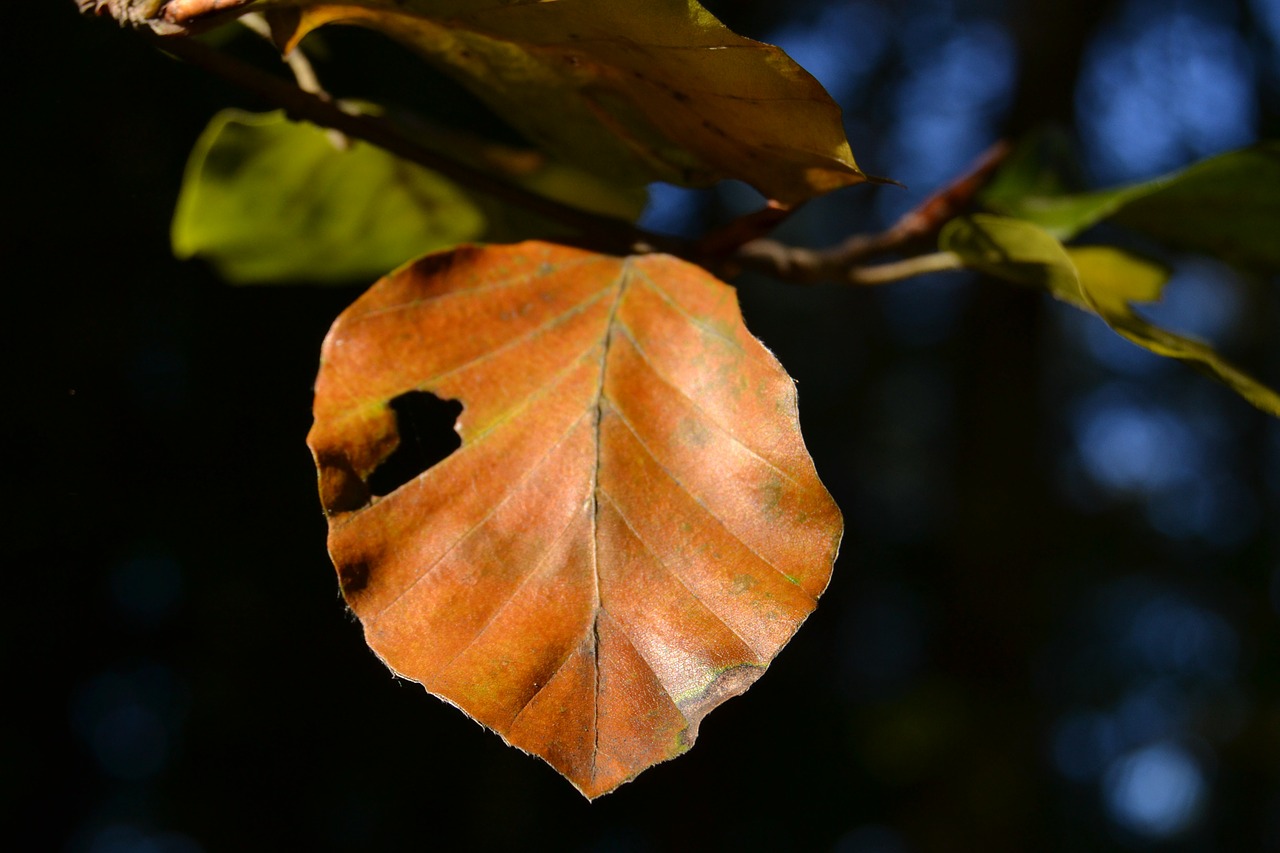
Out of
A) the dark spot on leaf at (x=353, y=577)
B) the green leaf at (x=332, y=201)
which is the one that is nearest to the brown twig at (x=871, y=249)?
the green leaf at (x=332, y=201)

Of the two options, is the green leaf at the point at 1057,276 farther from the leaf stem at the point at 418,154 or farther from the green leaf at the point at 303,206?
the green leaf at the point at 303,206

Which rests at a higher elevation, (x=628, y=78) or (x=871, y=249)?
(x=628, y=78)

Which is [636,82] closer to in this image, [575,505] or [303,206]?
[575,505]

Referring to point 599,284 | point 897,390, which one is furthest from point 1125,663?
point 599,284

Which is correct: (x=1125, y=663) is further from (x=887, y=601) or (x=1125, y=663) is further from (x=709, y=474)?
(x=709, y=474)

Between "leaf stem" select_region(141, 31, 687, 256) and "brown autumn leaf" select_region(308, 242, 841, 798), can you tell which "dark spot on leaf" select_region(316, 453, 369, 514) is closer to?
"brown autumn leaf" select_region(308, 242, 841, 798)

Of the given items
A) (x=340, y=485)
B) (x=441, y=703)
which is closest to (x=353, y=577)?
(x=340, y=485)
